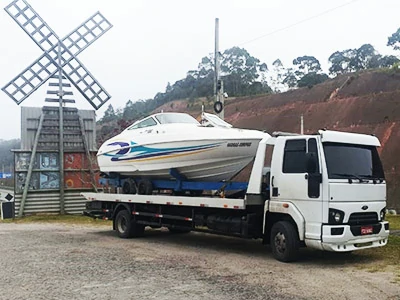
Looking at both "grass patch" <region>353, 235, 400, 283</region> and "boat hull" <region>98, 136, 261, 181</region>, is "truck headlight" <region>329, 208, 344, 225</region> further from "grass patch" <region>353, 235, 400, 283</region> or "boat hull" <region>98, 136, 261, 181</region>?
"boat hull" <region>98, 136, 261, 181</region>

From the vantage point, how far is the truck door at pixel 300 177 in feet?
28.0

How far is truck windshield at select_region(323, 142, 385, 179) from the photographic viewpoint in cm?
869

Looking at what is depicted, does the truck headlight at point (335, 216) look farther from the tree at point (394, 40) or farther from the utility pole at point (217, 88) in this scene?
the tree at point (394, 40)

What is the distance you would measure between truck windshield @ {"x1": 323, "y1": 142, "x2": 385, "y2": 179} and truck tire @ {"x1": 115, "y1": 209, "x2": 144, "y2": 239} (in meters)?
6.15

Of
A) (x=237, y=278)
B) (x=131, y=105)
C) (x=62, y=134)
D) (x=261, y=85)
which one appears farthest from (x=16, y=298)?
(x=131, y=105)

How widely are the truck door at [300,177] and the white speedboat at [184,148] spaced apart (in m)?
1.39

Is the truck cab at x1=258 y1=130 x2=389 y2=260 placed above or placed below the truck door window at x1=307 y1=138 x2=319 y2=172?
below

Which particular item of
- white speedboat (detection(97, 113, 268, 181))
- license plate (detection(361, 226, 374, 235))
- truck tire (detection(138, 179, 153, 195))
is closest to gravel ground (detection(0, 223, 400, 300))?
license plate (detection(361, 226, 374, 235))

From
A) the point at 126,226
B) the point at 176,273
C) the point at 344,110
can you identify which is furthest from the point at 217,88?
the point at 344,110

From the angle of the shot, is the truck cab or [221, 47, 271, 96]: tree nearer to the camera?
the truck cab

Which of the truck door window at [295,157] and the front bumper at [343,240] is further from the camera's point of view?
the truck door window at [295,157]

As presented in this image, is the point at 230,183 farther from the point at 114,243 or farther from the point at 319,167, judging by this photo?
the point at 114,243

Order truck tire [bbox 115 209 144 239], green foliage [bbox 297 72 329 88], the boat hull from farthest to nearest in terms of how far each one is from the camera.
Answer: green foliage [bbox 297 72 329 88]
truck tire [bbox 115 209 144 239]
the boat hull

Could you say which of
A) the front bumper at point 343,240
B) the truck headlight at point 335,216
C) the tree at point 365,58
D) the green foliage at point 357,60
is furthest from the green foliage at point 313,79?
the truck headlight at point 335,216
